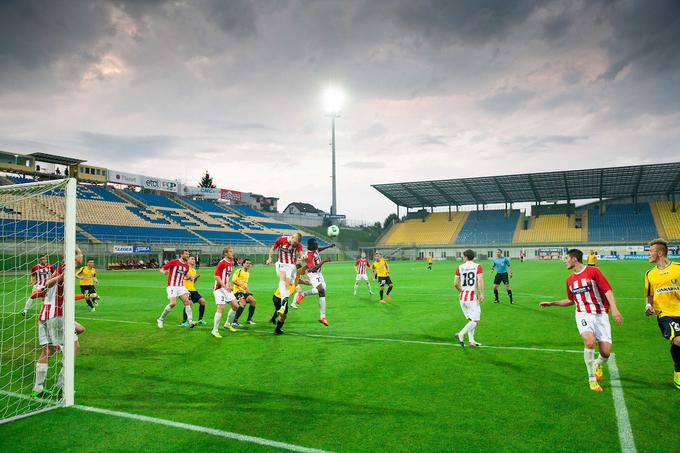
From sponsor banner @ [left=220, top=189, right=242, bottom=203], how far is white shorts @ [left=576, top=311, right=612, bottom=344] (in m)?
81.9

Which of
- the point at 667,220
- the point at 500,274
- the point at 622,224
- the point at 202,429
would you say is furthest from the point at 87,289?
the point at 667,220

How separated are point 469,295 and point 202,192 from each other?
245ft

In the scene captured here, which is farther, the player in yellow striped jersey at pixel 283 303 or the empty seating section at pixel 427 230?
the empty seating section at pixel 427 230

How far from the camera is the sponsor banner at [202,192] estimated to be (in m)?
76.8

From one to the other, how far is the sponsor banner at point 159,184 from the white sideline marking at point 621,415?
71404mm

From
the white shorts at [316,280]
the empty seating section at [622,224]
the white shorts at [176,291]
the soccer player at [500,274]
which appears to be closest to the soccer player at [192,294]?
the white shorts at [176,291]

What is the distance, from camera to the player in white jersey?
357 inches

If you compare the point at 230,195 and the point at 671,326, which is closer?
the point at 671,326

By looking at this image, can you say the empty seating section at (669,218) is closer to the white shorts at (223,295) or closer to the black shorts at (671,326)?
the black shorts at (671,326)

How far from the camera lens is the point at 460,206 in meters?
83.9

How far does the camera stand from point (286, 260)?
1055cm

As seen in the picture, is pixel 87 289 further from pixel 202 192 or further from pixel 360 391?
pixel 202 192

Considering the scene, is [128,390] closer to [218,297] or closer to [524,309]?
[218,297]

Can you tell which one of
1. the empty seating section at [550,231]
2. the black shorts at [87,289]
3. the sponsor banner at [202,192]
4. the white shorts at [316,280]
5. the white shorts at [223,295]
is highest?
the sponsor banner at [202,192]
